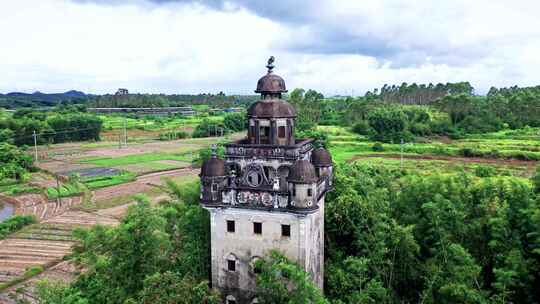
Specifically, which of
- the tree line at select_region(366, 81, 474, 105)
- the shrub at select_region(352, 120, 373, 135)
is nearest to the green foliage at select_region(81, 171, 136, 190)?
the shrub at select_region(352, 120, 373, 135)

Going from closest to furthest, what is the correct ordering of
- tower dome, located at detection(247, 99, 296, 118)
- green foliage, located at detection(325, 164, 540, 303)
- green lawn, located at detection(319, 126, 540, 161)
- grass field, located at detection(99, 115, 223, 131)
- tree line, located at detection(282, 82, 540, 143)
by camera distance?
green foliage, located at detection(325, 164, 540, 303), tower dome, located at detection(247, 99, 296, 118), green lawn, located at detection(319, 126, 540, 161), tree line, located at detection(282, 82, 540, 143), grass field, located at detection(99, 115, 223, 131)

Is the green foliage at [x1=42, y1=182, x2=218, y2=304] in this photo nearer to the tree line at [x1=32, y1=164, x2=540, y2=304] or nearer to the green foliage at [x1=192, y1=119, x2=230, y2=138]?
the tree line at [x1=32, y1=164, x2=540, y2=304]

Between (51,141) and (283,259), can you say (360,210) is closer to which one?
(283,259)

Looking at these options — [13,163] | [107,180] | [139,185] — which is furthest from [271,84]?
[13,163]

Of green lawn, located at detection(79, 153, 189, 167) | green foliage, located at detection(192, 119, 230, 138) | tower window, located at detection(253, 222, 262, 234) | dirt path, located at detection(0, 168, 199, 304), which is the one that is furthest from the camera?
green foliage, located at detection(192, 119, 230, 138)

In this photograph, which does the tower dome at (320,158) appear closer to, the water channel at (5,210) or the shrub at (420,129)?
the water channel at (5,210)

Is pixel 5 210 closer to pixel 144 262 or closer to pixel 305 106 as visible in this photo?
pixel 144 262

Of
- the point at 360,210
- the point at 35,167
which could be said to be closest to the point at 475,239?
the point at 360,210
